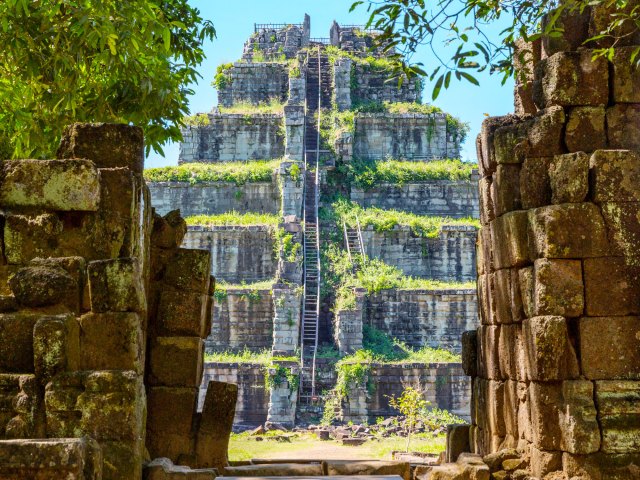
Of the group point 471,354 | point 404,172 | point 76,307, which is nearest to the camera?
point 76,307

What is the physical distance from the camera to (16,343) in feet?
21.2

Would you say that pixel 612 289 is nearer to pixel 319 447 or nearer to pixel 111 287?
pixel 111 287

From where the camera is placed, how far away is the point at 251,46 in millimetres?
38844

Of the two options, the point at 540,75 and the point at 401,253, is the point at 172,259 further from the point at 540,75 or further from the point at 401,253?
the point at 401,253

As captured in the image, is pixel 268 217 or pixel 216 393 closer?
pixel 216 393

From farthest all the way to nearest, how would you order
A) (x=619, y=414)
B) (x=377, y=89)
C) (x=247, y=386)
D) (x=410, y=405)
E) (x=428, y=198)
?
1. (x=377, y=89)
2. (x=428, y=198)
3. (x=247, y=386)
4. (x=410, y=405)
5. (x=619, y=414)

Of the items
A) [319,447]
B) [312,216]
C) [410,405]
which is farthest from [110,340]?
[312,216]

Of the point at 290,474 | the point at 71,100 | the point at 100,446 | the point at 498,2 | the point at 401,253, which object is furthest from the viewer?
the point at 401,253

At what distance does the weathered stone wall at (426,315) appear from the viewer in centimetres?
2648

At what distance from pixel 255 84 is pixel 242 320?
1311 centimetres

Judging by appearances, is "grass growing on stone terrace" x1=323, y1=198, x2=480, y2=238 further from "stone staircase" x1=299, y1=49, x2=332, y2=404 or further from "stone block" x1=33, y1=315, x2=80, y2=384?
"stone block" x1=33, y1=315, x2=80, y2=384

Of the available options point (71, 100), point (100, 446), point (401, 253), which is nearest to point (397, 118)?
point (401, 253)

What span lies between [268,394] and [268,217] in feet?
25.6

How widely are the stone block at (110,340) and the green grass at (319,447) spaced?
1023 centimetres
